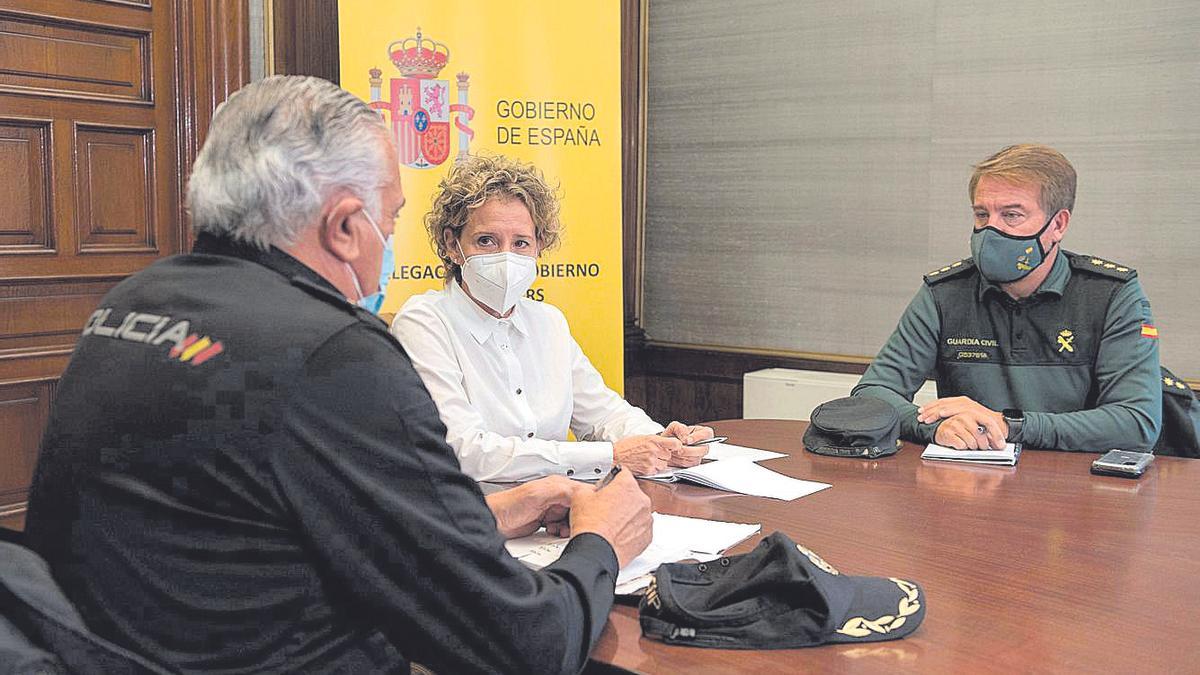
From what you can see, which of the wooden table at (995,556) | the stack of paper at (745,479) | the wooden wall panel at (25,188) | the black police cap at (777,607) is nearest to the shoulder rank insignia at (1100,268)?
the wooden table at (995,556)

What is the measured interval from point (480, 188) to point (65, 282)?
1871 millimetres

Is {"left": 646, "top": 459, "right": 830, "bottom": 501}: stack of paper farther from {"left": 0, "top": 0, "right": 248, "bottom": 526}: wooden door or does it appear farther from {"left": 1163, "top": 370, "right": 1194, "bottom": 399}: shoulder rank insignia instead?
{"left": 0, "top": 0, "right": 248, "bottom": 526}: wooden door

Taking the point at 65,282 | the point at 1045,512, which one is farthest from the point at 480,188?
the point at 65,282

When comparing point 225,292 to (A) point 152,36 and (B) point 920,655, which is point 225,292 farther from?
(A) point 152,36

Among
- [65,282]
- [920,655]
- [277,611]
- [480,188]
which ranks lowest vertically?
[920,655]

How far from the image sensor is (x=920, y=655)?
1.41 metres

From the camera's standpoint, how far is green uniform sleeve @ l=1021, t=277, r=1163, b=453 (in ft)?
8.64

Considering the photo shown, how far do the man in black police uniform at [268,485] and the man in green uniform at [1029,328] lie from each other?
169 cm

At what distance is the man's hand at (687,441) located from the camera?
92.8 inches

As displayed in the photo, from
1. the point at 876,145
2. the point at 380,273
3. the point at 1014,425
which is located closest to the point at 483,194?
the point at 380,273

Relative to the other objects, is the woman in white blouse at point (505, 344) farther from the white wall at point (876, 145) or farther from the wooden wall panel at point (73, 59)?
the white wall at point (876, 145)

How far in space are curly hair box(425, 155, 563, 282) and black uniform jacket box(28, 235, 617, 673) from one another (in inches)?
55.5

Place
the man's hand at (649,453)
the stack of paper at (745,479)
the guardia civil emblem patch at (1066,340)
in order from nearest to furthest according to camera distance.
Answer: the stack of paper at (745,479)
the man's hand at (649,453)
the guardia civil emblem patch at (1066,340)

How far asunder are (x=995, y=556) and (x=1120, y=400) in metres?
1.13
